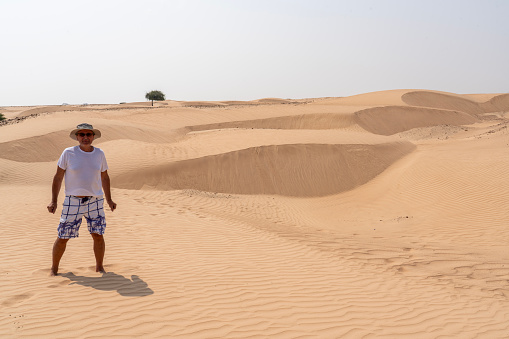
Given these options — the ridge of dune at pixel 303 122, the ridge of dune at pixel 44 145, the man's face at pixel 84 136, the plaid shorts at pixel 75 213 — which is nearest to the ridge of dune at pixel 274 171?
the ridge of dune at pixel 44 145

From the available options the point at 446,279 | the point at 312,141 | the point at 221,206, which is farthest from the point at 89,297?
the point at 312,141

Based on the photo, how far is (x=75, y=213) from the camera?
16.3ft

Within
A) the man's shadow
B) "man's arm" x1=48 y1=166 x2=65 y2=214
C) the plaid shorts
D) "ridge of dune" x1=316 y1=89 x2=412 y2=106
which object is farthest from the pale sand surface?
"ridge of dune" x1=316 y1=89 x2=412 y2=106

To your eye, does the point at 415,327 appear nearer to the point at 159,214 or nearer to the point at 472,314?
the point at 472,314

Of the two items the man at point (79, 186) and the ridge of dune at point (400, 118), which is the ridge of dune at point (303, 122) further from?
the man at point (79, 186)

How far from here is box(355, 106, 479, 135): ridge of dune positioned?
106 feet

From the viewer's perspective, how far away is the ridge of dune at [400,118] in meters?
32.4

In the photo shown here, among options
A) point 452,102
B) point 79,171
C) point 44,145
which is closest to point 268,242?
point 79,171

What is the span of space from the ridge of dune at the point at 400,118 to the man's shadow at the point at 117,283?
28.0 m

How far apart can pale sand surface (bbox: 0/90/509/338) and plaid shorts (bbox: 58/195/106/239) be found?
627 mm

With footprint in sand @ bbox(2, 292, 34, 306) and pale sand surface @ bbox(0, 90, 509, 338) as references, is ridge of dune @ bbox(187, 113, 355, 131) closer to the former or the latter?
pale sand surface @ bbox(0, 90, 509, 338)

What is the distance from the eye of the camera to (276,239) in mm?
8391

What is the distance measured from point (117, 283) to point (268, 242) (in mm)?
3607

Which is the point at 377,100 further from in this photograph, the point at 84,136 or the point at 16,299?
the point at 16,299
